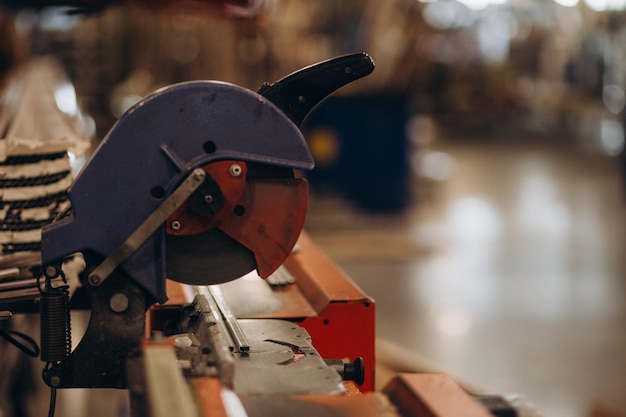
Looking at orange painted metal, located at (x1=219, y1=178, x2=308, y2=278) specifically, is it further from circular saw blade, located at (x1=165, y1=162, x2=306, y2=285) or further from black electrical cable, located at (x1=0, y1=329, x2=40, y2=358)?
black electrical cable, located at (x1=0, y1=329, x2=40, y2=358)

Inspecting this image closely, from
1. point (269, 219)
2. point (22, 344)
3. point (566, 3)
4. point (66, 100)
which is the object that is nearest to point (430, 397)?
point (269, 219)

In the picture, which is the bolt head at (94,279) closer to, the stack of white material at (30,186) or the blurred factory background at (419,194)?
the stack of white material at (30,186)

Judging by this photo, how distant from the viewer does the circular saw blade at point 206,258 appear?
1486mm

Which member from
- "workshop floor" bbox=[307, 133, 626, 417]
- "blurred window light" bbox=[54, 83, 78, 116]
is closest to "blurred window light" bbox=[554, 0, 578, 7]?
"workshop floor" bbox=[307, 133, 626, 417]

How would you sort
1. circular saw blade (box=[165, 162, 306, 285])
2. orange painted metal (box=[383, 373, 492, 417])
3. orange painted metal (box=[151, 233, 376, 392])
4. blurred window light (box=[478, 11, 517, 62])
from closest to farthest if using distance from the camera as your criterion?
orange painted metal (box=[383, 373, 492, 417]), circular saw blade (box=[165, 162, 306, 285]), orange painted metal (box=[151, 233, 376, 392]), blurred window light (box=[478, 11, 517, 62])

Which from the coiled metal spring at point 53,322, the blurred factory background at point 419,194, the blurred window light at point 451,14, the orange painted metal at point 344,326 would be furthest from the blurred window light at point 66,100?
the blurred window light at point 451,14

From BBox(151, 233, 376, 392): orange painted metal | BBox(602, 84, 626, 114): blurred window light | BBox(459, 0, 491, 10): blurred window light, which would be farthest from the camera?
BBox(459, 0, 491, 10): blurred window light

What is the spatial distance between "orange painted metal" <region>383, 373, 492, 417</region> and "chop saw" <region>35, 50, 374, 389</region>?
1.15ft

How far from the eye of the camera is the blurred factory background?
13.4 ft

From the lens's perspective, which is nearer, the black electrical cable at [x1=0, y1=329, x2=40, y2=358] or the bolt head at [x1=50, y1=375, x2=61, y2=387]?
the bolt head at [x1=50, y1=375, x2=61, y2=387]

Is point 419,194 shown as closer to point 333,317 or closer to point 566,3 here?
point 333,317

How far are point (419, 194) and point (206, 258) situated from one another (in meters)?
7.60

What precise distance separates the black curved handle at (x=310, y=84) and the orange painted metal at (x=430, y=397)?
50 centimetres

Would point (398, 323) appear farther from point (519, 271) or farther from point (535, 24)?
point (535, 24)
